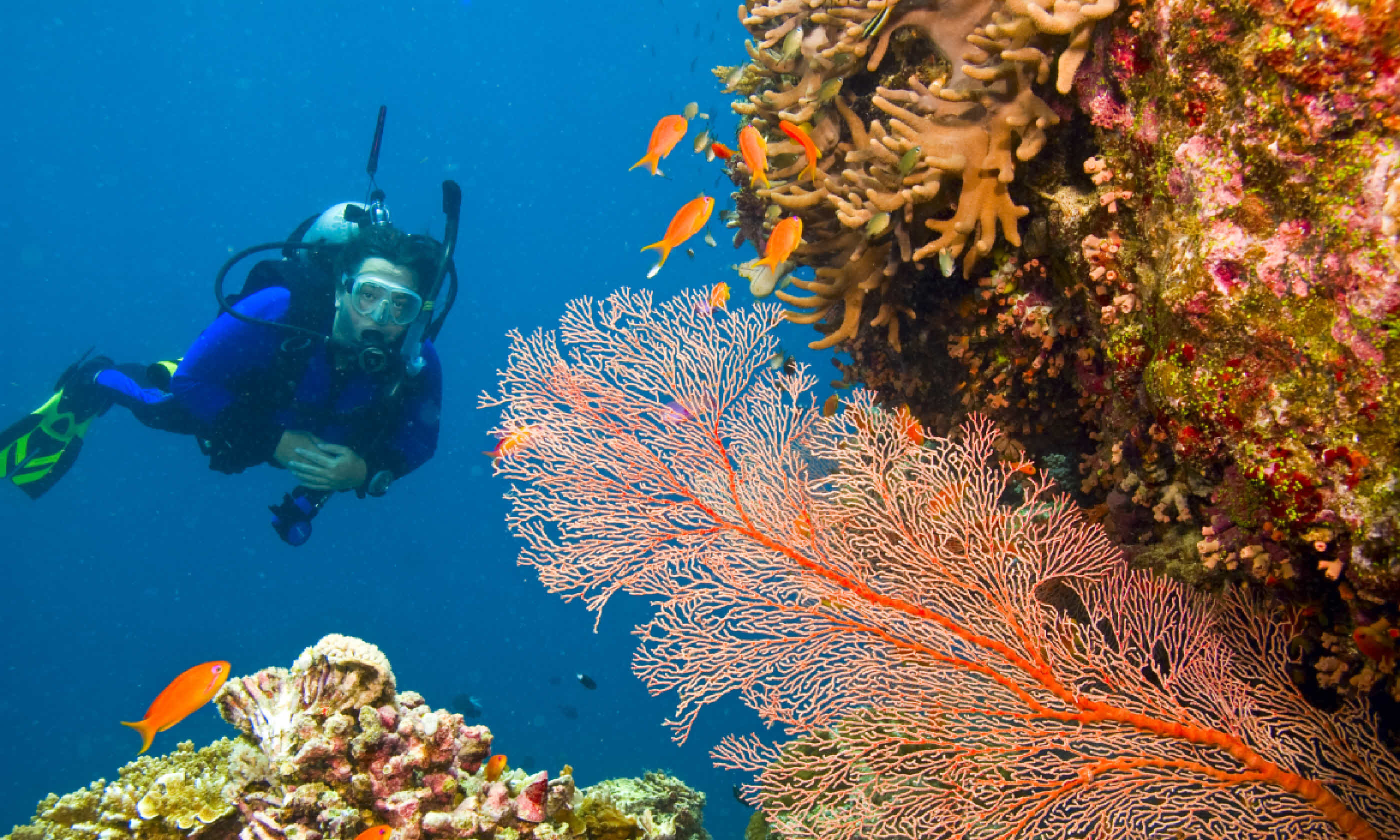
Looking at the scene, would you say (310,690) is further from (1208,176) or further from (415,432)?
(415,432)

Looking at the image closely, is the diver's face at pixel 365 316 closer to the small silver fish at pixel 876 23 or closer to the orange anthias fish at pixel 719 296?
the orange anthias fish at pixel 719 296

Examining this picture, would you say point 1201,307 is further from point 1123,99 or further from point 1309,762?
point 1309,762

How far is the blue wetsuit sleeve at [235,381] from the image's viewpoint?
21.3ft

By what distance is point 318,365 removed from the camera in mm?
6762

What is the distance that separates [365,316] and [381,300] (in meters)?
0.26

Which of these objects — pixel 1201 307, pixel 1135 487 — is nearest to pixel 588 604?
pixel 1135 487

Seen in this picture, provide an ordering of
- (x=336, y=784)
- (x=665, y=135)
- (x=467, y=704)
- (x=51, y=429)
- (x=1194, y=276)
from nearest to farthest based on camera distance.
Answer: (x=1194, y=276)
(x=336, y=784)
(x=665, y=135)
(x=51, y=429)
(x=467, y=704)

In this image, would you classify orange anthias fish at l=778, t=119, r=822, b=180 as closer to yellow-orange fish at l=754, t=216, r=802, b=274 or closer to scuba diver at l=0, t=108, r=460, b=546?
yellow-orange fish at l=754, t=216, r=802, b=274

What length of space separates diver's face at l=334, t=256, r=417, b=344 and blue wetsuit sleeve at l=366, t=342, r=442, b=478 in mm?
856

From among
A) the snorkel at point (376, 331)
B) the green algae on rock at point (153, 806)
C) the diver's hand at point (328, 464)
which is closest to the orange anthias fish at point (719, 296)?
the green algae on rock at point (153, 806)

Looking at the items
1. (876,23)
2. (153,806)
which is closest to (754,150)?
(876,23)

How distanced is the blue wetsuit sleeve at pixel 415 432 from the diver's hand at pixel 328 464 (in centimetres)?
18

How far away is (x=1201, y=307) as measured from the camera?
5.80 ft

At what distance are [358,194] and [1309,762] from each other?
389 ft
